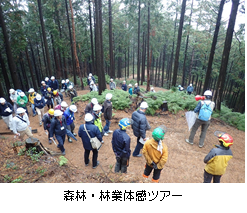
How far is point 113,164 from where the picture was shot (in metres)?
5.97

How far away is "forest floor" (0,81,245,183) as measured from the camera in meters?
4.20

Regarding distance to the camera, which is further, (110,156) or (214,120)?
(214,120)

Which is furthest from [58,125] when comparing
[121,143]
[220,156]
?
[220,156]

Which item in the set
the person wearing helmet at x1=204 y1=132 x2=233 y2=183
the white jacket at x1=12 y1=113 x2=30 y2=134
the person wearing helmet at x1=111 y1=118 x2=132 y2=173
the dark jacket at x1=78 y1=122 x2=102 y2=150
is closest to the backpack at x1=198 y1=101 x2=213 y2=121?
the person wearing helmet at x1=204 y1=132 x2=233 y2=183

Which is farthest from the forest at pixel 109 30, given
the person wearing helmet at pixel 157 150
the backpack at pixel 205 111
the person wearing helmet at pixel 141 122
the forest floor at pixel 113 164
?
the person wearing helmet at pixel 157 150

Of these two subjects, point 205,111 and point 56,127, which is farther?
point 205,111

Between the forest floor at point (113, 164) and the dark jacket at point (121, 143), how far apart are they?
2.01 feet

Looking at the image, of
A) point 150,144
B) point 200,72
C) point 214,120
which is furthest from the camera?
point 200,72

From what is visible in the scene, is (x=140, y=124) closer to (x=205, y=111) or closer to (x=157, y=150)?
(x=157, y=150)

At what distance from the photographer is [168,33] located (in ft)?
77.5

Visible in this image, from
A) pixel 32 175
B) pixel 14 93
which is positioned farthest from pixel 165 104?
pixel 14 93

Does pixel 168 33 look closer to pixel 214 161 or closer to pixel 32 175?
pixel 214 161

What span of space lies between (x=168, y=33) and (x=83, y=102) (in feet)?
62.1

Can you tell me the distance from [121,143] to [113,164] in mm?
2096
